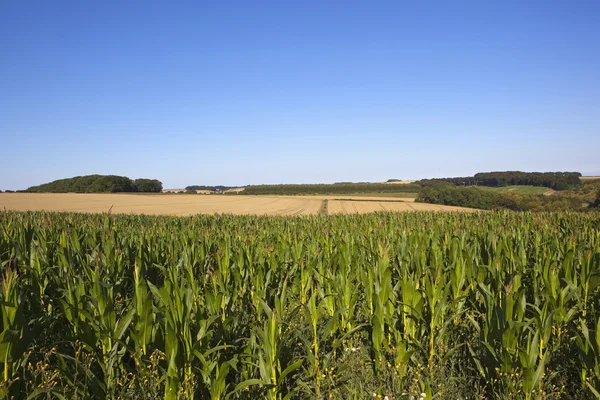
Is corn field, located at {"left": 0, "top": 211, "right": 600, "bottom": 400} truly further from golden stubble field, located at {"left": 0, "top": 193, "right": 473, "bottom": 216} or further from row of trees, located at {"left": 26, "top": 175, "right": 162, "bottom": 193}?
row of trees, located at {"left": 26, "top": 175, "right": 162, "bottom": 193}

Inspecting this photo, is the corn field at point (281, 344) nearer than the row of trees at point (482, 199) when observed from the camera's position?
Yes

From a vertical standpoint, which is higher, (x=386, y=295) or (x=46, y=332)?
(x=386, y=295)

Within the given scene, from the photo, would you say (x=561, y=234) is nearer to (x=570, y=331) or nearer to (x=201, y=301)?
(x=570, y=331)

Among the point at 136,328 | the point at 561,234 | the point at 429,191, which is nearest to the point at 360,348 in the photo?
the point at 136,328

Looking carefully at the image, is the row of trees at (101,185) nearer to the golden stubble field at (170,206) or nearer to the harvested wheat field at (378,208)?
the golden stubble field at (170,206)

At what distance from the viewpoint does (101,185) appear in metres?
76.4

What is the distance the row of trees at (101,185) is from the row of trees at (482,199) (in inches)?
2338

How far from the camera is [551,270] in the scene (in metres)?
4.90

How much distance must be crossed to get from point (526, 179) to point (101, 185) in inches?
3957

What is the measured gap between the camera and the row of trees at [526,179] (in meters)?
82.7

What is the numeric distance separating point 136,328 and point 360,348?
2.51 metres

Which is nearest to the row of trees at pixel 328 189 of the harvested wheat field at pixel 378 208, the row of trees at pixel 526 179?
the row of trees at pixel 526 179

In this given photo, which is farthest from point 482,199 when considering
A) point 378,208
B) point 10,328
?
point 10,328

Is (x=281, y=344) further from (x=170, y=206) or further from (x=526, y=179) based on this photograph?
(x=526, y=179)
